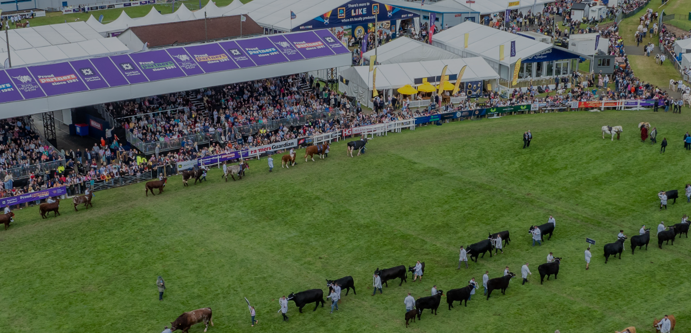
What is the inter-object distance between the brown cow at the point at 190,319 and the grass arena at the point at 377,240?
99cm

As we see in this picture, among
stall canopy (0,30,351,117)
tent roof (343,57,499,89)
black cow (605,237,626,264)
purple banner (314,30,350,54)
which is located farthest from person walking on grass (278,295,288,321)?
tent roof (343,57,499,89)

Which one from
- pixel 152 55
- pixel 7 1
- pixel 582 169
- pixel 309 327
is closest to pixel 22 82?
pixel 152 55

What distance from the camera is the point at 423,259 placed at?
119ft

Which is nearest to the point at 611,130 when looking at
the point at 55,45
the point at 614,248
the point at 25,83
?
the point at 614,248

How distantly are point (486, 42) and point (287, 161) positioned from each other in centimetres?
3187

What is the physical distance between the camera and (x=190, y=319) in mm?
29641

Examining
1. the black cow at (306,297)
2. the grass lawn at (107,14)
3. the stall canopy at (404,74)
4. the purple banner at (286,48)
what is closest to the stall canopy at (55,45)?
the purple banner at (286,48)

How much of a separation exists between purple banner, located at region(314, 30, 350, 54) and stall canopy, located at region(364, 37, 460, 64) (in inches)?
264

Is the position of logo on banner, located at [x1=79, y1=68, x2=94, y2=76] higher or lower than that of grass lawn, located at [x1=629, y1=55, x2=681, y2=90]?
higher

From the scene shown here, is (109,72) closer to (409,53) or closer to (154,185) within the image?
(154,185)

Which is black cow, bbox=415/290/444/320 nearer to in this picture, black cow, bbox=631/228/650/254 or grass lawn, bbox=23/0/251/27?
black cow, bbox=631/228/650/254

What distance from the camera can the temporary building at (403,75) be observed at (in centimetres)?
6275

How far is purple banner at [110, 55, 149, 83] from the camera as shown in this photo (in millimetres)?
51188

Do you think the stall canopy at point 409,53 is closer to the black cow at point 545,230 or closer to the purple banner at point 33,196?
the black cow at point 545,230
